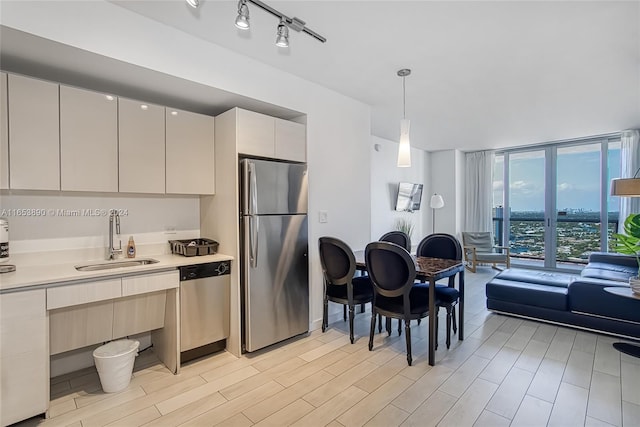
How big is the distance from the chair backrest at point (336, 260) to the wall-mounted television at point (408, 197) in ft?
11.1

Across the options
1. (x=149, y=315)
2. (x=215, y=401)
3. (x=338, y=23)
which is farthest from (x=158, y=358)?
(x=338, y=23)

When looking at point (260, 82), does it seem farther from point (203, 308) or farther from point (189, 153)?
point (203, 308)

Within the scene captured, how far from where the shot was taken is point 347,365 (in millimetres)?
2621

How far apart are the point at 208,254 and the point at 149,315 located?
26.8 inches

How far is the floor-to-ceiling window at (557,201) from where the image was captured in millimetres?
5605

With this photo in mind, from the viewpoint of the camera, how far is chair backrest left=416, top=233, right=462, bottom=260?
3371 millimetres

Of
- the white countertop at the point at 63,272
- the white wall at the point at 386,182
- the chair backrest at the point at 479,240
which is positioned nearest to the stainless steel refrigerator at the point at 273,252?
the white countertop at the point at 63,272

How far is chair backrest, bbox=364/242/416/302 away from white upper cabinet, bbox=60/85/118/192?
219 centimetres

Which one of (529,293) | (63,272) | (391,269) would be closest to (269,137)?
(391,269)

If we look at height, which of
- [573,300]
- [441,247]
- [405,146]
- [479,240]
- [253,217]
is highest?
[405,146]

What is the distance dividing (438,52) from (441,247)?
1973 millimetres

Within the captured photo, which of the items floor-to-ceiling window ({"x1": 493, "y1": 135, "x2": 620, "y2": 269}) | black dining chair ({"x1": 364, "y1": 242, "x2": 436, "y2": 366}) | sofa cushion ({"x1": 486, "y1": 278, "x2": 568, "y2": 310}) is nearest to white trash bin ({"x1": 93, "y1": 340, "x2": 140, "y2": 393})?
black dining chair ({"x1": 364, "y1": 242, "x2": 436, "y2": 366})

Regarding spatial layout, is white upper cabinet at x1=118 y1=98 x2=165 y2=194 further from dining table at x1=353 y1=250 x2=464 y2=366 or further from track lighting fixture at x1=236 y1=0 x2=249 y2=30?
dining table at x1=353 y1=250 x2=464 y2=366

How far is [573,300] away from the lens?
130 inches
